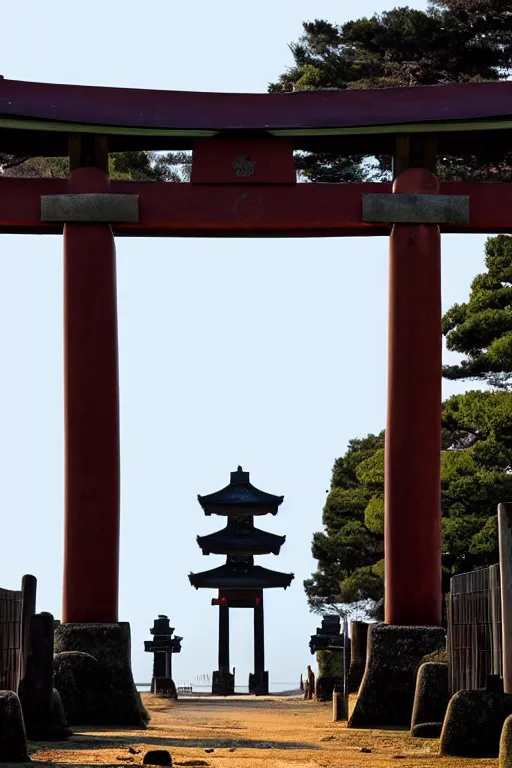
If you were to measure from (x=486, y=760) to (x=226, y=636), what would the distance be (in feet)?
96.1

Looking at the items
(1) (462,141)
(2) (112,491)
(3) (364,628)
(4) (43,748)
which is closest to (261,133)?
(1) (462,141)

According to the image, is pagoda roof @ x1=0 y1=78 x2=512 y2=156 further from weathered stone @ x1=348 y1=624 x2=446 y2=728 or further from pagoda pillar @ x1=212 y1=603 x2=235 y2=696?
pagoda pillar @ x1=212 y1=603 x2=235 y2=696

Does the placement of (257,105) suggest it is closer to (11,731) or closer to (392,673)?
(392,673)

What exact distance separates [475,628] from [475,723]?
2.69ft

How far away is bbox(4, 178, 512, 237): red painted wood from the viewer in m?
18.3

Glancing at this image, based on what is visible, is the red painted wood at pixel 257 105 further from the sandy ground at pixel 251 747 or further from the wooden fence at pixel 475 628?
the wooden fence at pixel 475 628

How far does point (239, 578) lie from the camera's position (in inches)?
1549

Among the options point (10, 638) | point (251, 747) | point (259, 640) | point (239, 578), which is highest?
point (239, 578)

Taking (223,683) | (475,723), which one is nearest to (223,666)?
(223,683)

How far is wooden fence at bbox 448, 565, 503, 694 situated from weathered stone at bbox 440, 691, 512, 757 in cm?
17

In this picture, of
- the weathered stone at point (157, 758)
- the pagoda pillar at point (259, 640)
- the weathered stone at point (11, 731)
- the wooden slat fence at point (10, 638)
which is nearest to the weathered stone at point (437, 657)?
the wooden slat fence at point (10, 638)

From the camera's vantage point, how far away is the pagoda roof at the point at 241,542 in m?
38.4

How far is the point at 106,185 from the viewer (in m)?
18.2

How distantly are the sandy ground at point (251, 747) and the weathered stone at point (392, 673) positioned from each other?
1.18ft
